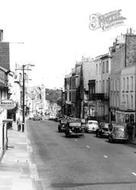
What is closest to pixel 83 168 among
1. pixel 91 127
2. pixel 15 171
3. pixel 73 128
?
pixel 15 171

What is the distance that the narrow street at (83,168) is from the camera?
22.8m

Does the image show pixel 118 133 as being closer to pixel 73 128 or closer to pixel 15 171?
pixel 73 128

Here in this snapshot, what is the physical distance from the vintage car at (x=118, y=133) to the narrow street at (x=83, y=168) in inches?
226

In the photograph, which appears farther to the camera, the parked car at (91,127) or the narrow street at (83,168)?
the parked car at (91,127)

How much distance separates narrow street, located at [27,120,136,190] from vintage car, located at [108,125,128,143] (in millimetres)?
5743

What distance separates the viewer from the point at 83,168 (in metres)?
28.7

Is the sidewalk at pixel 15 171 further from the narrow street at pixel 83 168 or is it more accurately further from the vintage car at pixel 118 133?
the vintage car at pixel 118 133

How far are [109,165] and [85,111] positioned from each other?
75591 millimetres

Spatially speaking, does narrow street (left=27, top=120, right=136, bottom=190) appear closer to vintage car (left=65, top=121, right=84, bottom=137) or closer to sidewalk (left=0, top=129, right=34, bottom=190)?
sidewalk (left=0, top=129, right=34, bottom=190)

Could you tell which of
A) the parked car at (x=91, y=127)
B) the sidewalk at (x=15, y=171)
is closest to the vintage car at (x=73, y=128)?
the parked car at (x=91, y=127)

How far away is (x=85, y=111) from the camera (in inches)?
4161

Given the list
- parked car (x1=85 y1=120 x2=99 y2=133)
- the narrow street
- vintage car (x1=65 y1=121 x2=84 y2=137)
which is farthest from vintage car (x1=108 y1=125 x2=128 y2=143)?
parked car (x1=85 y1=120 x2=99 y2=133)

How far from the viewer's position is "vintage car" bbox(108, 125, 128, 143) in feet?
159

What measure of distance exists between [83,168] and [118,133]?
20.5 metres
